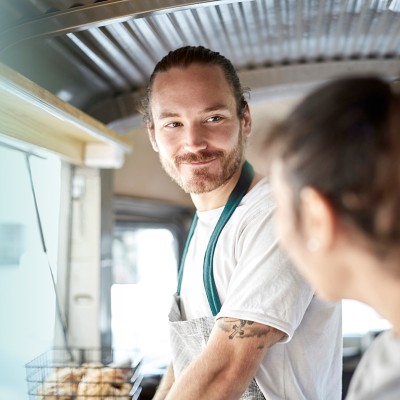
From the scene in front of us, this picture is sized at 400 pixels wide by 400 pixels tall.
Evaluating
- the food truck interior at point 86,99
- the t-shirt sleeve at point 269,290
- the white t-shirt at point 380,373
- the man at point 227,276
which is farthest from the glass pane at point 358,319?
the white t-shirt at point 380,373

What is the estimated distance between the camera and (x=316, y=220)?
0.69 metres

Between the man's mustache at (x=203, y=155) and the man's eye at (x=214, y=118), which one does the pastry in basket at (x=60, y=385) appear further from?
the man's eye at (x=214, y=118)

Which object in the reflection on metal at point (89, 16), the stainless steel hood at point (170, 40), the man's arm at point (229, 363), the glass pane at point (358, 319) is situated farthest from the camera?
the glass pane at point (358, 319)

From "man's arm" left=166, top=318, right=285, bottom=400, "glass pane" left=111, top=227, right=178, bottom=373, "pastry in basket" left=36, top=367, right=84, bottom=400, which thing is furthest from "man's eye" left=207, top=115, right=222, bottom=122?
"glass pane" left=111, top=227, right=178, bottom=373

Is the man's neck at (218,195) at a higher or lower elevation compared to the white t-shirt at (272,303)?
higher

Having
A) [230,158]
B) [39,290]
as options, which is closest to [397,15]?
[230,158]

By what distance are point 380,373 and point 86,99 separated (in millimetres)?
1773

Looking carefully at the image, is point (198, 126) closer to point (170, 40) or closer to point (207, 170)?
point (207, 170)

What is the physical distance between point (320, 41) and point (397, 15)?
12.0 inches

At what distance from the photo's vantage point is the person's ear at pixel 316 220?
0.68 meters

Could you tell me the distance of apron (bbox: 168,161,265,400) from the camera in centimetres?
138

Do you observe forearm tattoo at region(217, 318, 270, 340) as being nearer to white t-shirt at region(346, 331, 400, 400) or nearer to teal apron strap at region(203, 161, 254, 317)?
teal apron strap at region(203, 161, 254, 317)

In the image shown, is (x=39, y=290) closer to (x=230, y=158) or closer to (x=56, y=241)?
(x=56, y=241)

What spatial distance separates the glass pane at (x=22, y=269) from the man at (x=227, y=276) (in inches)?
17.0
